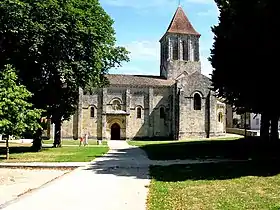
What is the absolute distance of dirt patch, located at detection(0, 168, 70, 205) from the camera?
41.5 ft

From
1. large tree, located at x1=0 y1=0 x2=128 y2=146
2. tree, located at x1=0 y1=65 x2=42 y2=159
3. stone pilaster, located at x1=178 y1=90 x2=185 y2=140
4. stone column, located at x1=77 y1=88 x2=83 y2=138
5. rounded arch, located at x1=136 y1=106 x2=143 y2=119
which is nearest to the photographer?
tree, located at x1=0 y1=65 x2=42 y2=159

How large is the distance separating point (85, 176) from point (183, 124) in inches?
1426

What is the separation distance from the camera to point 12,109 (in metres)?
22.2

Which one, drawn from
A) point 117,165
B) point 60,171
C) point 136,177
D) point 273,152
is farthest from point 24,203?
point 273,152

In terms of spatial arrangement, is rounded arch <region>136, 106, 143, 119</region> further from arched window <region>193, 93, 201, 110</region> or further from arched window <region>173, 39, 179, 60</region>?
arched window <region>173, 39, 179, 60</region>

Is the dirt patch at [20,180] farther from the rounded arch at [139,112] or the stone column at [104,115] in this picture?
the rounded arch at [139,112]

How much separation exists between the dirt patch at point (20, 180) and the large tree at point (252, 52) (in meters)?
10.2

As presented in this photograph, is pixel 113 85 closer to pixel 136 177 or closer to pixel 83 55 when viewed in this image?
pixel 83 55

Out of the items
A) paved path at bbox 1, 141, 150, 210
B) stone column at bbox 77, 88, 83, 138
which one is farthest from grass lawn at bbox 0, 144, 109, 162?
stone column at bbox 77, 88, 83, 138

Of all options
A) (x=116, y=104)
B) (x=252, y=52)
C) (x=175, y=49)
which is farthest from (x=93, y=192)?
(x=175, y=49)

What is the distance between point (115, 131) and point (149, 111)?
5371mm

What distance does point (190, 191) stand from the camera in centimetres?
1232

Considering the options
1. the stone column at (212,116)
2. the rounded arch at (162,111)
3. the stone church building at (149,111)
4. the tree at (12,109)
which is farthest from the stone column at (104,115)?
the tree at (12,109)

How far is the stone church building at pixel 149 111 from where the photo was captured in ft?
170
